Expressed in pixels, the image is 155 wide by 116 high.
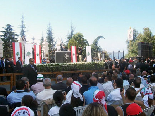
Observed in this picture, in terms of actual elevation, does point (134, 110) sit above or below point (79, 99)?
above

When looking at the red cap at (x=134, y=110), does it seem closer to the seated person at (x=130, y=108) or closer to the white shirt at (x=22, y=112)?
the seated person at (x=130, y=108)

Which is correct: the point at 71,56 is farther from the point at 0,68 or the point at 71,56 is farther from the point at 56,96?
the point at 56,96

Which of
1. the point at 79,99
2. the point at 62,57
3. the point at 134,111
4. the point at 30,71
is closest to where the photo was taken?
the point at 134,111

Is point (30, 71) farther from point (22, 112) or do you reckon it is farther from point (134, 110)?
point (134, 110)

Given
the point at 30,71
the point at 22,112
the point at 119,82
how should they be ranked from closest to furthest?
the point at 22,112 < the point at 119,82 < the point at 30,71

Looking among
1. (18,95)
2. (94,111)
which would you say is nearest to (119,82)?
(18,95)

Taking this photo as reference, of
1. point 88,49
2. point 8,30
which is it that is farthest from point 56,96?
point 8,30

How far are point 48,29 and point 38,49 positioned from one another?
53.1 metres

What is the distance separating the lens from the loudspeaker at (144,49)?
17.7m

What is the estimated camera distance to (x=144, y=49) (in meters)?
18.3

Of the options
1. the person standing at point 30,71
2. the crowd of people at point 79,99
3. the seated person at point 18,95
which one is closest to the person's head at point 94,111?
the crowd of people at point 79,99

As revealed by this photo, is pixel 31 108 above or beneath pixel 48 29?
beneath

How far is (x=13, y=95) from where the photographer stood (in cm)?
419

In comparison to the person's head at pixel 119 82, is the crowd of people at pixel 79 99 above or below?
below
